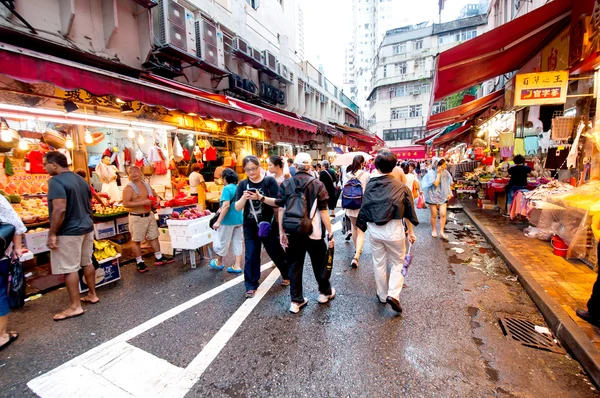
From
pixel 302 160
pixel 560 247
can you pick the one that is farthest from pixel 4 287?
pixel 560 247

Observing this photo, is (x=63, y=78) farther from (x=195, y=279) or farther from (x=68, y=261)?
(x=195, y=279)

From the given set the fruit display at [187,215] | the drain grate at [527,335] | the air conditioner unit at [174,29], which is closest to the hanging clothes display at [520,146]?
the drain grate at [527,335]

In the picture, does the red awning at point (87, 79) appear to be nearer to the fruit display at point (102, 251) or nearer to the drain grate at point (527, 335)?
the fruit display at point (102, 251)

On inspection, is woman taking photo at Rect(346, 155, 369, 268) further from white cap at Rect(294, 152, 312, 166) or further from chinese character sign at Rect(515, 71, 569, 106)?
chinese character sign at Rect(515, 71, 569, 106)

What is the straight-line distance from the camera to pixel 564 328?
2.94m

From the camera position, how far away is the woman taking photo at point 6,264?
3.05 meters

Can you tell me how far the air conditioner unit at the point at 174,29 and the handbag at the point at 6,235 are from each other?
716 cm

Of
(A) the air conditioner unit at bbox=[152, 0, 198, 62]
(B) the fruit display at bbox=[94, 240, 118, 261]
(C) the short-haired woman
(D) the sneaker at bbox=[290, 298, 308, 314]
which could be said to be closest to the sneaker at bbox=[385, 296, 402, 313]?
(D) the sneaker at bbox=[290, 298, 308, 314]

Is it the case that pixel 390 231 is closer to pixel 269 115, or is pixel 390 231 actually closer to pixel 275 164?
pixel 275 164

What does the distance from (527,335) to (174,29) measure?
11230 millimetres

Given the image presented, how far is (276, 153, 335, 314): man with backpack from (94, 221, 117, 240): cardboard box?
15.7ft

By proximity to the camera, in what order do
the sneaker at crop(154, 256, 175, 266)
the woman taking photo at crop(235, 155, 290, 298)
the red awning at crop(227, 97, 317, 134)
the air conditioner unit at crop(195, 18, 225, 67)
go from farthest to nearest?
the air conditioner unit at crop(195, 18, 225, 67) < the red awning at crop(227, 97, 317, 134) < the sneaker at crop(154, 256, 175, 266) < the woman taking photo at crop(235, 155, 290, 298)

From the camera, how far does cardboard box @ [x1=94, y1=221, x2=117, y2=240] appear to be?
5.91m

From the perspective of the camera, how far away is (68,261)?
368cm
